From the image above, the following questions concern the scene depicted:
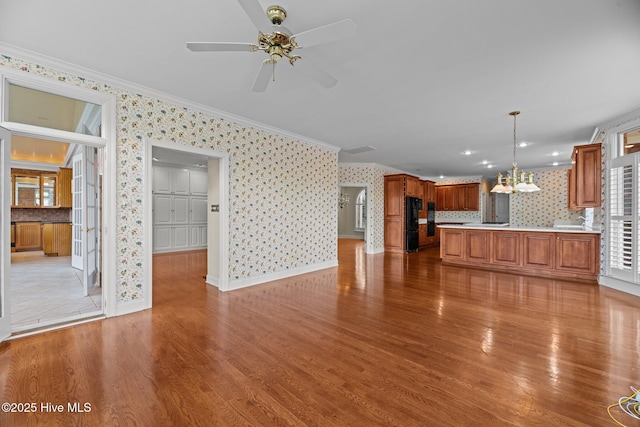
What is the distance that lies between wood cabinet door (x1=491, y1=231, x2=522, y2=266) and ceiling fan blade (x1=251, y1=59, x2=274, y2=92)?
555 centimetres

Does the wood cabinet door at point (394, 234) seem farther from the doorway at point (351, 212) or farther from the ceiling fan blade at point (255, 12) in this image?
the ceiling fan blade at point (255, 12)

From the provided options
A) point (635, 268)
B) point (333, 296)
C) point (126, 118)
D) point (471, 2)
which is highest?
point (471, 2)

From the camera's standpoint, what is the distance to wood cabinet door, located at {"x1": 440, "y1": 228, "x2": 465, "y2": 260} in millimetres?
6152

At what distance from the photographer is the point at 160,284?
4516mm

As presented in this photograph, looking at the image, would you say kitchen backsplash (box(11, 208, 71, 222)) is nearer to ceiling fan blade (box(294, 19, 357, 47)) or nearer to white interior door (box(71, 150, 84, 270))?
white interior door (box(71, 150, 84, 270))

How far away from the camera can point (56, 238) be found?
716 cm

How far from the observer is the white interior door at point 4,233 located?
8.05 feet

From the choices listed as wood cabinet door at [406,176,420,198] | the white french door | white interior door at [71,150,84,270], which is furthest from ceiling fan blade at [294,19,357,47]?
wood cabinet door at [406,176,420,198]

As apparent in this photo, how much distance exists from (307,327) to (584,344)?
2550 mm

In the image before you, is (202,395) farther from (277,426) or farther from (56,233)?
(56,233)

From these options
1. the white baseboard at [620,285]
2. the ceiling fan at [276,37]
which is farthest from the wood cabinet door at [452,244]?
the ceiling fan at [276,37]

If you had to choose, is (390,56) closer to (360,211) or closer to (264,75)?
(264,75)

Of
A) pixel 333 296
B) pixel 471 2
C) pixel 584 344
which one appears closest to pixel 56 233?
pixel 333 296

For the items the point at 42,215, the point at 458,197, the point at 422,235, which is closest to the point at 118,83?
the point at 42,215
